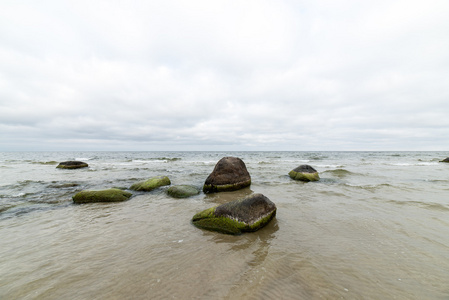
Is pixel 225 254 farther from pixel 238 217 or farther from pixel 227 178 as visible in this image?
pixel 227 178

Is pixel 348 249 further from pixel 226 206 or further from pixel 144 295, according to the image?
pixel 144 295

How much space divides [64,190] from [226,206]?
10.3 meters

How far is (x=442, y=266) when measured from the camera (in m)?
3.45

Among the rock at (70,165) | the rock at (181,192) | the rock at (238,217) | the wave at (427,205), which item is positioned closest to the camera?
the rock at (238,217)

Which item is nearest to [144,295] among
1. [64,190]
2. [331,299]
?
[331,299]

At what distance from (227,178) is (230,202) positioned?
16.0 feet

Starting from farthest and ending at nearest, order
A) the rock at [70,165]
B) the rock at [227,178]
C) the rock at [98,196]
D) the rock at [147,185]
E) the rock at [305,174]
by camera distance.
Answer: the rock at [70,165] → the rock at [305,174] → the rock at [147,185] → the rock at [227,178] → the rock at [98,196]

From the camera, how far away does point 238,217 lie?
5.03 metres

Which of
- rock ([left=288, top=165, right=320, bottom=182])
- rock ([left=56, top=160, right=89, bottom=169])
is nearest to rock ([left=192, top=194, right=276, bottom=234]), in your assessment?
rock ([left=288, top=165, right=320, bottom=182])

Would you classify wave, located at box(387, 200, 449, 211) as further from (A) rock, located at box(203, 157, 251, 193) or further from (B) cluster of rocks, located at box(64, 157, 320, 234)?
(A) rock, located at box(203, 157, 251, 193)

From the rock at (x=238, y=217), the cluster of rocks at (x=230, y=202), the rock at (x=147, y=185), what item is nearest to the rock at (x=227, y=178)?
the cluster of rocks at (x=230, y=202)

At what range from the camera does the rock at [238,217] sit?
4.98 m

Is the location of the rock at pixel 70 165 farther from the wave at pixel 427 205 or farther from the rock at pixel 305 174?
the wave at pixel 427 205

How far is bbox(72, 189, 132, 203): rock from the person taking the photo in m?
8.01
